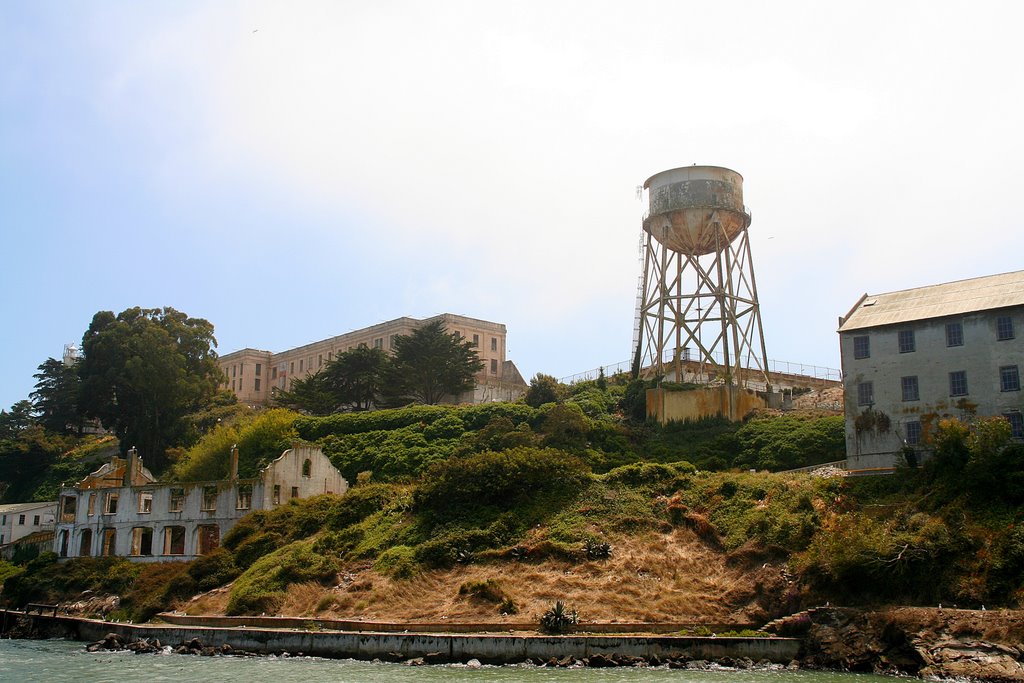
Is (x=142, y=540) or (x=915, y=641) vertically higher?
(x=142, y=540)

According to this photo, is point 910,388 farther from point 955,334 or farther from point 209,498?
point 209,498

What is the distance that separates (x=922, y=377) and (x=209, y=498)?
3068cm

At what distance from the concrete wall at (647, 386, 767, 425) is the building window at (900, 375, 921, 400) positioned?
41.7ft

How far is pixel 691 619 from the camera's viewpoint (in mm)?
31172

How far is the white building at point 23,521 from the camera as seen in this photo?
201ft

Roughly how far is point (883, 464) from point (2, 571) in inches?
1669

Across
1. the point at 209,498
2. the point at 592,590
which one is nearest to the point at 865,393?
the point at 592,590

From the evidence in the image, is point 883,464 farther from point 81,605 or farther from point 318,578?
point 81,605

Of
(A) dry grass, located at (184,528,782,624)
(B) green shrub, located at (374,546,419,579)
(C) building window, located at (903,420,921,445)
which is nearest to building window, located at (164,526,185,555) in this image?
(A) dry grass, located at (184,528,782,624)

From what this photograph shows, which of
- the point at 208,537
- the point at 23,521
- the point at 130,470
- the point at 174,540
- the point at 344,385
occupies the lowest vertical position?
the point at 174,540

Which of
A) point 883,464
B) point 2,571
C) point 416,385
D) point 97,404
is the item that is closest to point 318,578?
point 883,464

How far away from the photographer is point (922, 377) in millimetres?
38875

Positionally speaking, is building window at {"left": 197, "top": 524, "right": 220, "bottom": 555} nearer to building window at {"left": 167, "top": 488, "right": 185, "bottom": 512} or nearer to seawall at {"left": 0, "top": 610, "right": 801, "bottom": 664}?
building window at {"left": 167, "top": 488, "right": 185, "bottom": 512}

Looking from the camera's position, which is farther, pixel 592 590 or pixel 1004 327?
Answer: pixel 1004 327
